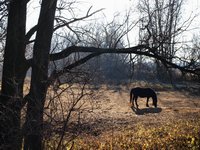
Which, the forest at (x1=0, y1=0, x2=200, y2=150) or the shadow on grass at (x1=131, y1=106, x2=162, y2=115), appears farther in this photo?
the shadow on grass at (x1=131, y1=106, x2=162, y2=115)

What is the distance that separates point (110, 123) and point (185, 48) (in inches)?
421

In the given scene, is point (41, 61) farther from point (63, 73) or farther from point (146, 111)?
point (146, 111)

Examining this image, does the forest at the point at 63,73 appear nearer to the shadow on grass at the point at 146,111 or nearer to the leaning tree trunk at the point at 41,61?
the leaning tree trunk at the point at 41,61

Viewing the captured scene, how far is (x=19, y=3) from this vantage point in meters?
10.3

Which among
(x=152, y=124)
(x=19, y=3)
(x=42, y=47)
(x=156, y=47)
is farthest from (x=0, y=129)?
(x=152, y=124)

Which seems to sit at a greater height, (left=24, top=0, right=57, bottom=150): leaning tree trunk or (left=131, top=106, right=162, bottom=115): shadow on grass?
(left=24, top=0, right=57, bottom=150): leaning tree trunk

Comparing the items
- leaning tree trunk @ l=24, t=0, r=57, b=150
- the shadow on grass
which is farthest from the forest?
the shadow on grass

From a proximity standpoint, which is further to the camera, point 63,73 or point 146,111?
point 146,111

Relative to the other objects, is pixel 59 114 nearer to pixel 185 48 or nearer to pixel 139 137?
pixel 185 48

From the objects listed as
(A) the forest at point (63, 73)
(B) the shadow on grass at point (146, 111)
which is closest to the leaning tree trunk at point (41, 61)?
(A) the forest at point (63, 73)

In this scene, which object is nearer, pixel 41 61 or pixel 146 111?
pixel 41 61

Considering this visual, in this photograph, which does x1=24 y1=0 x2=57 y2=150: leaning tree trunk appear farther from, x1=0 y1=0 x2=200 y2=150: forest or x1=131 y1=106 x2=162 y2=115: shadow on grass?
x1=131 y1=106 x2=162 y2=115: shadow on grass

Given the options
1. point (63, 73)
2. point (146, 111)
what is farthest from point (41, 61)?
point (146, 111)

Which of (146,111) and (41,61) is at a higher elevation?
(41,61)
